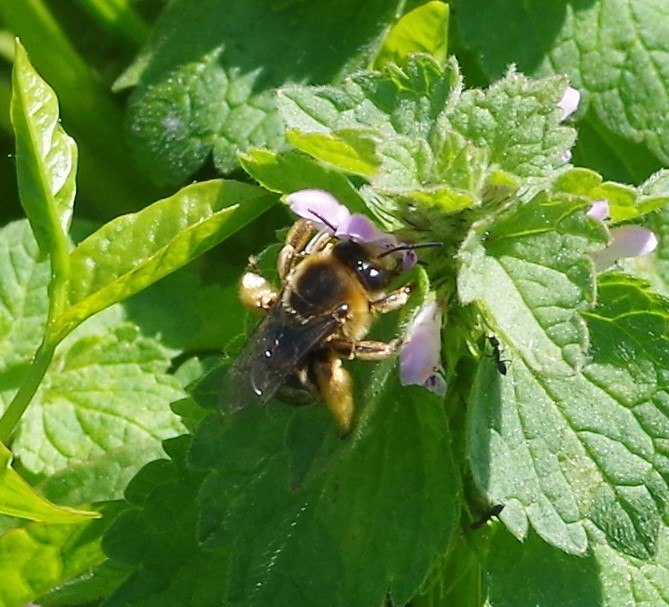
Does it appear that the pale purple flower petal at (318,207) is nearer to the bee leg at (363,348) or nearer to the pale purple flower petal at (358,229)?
the pale purple flower petal at (358,229)

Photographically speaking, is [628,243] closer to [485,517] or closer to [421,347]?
[421,347]

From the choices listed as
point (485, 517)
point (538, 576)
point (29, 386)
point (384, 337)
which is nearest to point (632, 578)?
point (538, 576)

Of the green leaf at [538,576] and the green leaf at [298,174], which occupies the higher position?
the green leaf at [298,174]

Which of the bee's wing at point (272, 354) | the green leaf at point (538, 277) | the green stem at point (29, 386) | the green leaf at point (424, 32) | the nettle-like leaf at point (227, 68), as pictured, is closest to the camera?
the green leaf at point (538, 277)

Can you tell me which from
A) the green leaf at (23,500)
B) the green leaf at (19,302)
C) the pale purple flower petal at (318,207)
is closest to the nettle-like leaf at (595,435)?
the pale purple flower petal at (318,207)

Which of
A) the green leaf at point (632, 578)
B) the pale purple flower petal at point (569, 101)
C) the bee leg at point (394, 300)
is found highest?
the pale purple flower petal at point (569, 101)

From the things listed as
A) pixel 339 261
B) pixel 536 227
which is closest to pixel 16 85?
pixel 339 261
